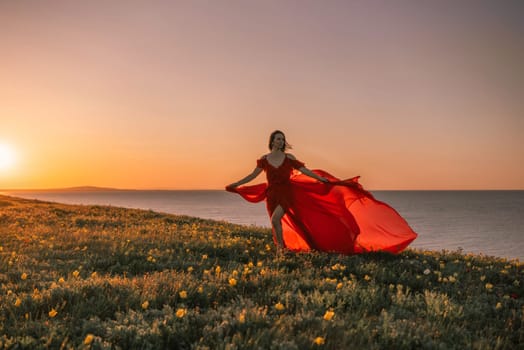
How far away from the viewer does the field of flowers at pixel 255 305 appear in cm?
407

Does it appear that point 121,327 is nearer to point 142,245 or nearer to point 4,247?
point 142,245

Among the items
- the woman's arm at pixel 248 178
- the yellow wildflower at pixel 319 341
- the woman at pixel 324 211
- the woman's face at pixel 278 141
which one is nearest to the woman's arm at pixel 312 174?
the woman at pixel 324 211

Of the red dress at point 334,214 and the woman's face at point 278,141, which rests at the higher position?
the woman's face at point 278,141

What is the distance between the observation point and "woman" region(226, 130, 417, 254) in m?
9.84

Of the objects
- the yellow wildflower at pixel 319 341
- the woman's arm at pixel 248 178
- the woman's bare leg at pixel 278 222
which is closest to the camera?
the yellow wildflower at pixel 319 341

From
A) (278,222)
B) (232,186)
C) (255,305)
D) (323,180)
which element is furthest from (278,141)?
(255,305)

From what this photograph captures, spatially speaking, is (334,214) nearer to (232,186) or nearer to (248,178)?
(248,178)

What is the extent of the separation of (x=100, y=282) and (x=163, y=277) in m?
1.00

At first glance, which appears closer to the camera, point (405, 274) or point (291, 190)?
point (405, 274)

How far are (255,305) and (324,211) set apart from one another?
524 cm

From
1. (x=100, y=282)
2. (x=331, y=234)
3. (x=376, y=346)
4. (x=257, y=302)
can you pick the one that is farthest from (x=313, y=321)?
(x=331, y=234)

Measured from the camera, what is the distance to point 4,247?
33.2ft

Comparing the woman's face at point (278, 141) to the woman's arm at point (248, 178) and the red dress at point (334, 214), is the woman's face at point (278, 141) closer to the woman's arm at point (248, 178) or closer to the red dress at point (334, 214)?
the red dress at point (334, 214)

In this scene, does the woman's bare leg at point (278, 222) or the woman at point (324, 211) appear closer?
the woman's bare leg at point (278, 222)
